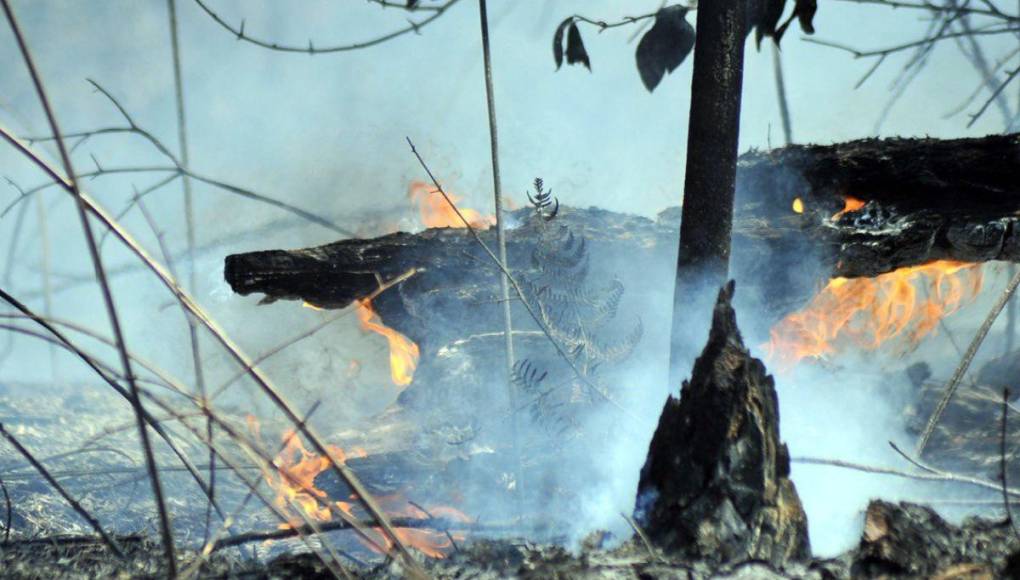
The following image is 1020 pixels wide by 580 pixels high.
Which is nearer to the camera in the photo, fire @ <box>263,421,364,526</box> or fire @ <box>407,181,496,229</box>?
fire @ <box>263,421,364,526</box>

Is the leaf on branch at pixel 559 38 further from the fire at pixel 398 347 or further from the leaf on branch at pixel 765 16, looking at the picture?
the fire at pixel 398 347

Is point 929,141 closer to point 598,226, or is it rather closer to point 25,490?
point 598,226

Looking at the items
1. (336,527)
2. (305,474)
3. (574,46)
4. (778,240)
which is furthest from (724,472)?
(305,474)

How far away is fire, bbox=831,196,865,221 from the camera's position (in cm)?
348

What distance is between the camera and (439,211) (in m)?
4.90

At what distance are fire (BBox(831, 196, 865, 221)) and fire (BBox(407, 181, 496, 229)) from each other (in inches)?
62.0

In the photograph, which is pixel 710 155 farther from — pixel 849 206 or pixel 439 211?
pixel 439 211

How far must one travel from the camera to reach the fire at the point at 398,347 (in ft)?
13.8

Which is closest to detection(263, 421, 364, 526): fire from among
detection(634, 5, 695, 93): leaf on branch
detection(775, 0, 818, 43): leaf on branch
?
detection(634, 5, 695, 93): leaf on branch

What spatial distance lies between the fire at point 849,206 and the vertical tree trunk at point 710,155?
1.13 metres

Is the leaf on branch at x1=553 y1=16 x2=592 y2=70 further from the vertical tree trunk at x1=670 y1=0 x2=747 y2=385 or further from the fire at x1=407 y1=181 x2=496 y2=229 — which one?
the fire at x1=407 y1=181 x2=496 y2=229

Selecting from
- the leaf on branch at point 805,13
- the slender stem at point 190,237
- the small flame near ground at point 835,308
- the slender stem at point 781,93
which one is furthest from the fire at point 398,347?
the slender stem at point 781,93

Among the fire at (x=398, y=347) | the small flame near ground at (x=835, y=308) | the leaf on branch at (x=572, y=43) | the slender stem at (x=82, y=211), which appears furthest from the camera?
the fire at (x=398, y=347)

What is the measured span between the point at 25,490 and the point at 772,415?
11.0 ft
